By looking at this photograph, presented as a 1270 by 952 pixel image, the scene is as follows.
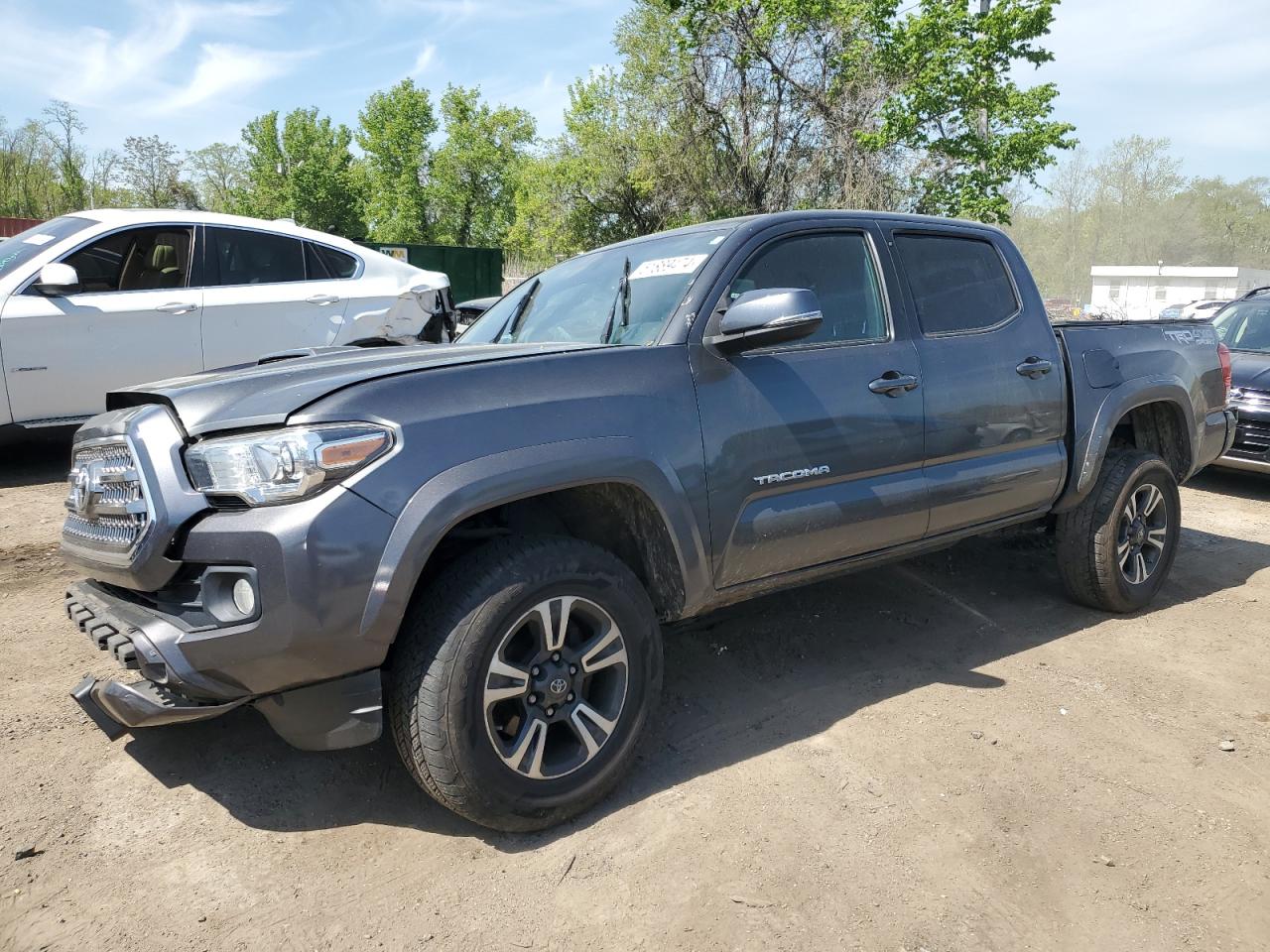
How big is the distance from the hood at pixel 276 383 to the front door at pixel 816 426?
57 cm

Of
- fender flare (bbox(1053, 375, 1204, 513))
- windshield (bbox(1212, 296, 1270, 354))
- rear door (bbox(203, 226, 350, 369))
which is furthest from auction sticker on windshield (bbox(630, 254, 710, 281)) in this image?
windshield (bbox(1212, 296, 1270, 354))

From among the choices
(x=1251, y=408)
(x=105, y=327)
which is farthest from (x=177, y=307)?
(x=1251, y=408)

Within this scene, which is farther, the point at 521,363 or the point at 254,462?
the point at 521,363

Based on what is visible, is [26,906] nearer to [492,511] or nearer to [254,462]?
[254,462]

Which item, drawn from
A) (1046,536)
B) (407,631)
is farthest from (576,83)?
(407,631)

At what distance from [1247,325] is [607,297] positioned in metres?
8.19

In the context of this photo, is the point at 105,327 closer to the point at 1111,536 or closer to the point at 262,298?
the point at 262,298

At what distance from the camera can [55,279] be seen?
5855 mm

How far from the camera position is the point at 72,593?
2.79 meters

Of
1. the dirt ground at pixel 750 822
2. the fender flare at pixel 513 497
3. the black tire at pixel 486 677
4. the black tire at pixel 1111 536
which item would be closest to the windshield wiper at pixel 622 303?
the fender flare at pixel 513 497

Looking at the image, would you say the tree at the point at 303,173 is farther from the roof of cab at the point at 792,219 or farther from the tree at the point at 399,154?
the roof of cab at the point at 792,219

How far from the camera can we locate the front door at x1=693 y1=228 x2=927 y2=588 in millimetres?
3023

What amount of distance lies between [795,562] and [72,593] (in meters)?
2.34

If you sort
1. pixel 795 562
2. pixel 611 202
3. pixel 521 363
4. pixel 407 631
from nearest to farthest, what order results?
pixel 407 631, pixel 521 363, pixel 795 562, pixel 611 202
